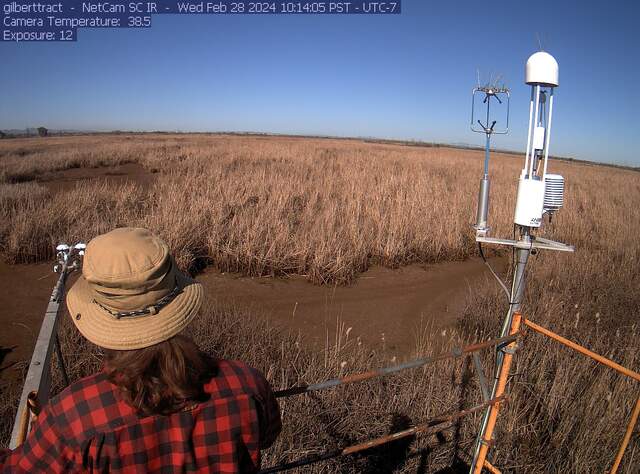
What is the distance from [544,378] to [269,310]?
2.84 meters

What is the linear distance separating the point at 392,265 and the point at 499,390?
447cm

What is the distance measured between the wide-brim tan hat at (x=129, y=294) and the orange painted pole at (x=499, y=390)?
1504mm

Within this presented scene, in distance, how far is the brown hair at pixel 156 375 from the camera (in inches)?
36.3

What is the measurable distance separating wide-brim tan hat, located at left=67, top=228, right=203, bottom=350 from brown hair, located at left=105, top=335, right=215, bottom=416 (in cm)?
3

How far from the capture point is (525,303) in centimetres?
438

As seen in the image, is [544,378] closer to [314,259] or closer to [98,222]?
[314,259]

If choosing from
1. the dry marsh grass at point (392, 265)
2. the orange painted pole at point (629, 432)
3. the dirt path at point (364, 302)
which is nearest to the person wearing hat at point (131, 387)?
the dry marsh grass at point (392, 265)

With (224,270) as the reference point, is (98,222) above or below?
above

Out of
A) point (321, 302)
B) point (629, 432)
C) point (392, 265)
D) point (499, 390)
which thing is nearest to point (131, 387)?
point (499, 390)

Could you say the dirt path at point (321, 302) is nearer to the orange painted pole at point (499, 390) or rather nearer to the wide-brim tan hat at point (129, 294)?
the orange painted pole at point (499, 390)

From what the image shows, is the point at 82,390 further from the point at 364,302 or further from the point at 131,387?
the point at 364,302

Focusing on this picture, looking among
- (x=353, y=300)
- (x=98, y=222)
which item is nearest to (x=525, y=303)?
(x=353, y=300)

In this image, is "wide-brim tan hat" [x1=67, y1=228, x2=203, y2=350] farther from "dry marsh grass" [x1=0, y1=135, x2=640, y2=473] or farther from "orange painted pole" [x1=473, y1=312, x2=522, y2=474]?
"dry marsh grass" [x1=0, y1=135, x2=640, y2=473]

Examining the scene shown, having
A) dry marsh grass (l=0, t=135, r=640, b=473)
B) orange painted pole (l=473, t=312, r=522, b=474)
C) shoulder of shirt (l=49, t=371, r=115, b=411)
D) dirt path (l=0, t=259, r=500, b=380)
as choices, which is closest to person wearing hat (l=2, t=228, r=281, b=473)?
shoulder of shirt (l=49, t=371, r=115, b=411)
